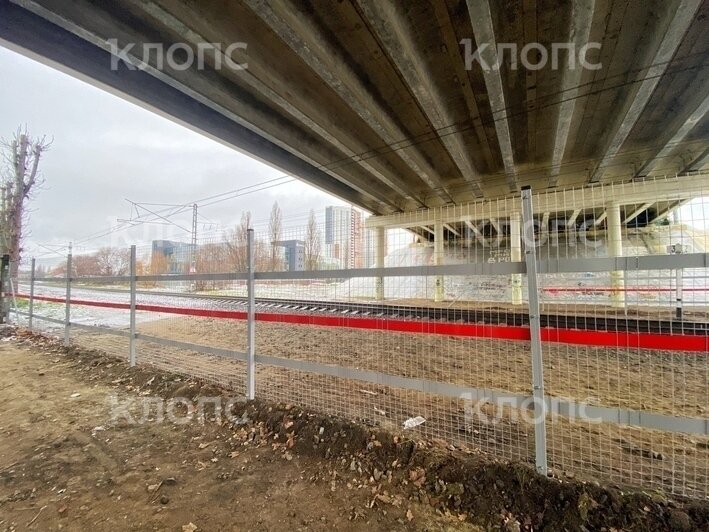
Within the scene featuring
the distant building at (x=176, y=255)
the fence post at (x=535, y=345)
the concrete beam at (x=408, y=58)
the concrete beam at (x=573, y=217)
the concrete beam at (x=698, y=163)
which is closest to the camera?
the fence post at (x=535, y=345)

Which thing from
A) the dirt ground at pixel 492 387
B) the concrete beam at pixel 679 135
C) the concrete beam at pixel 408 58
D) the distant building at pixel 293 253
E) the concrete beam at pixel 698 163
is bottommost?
the dirt ground at pixel 492 387

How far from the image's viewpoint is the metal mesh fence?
194 centimetres

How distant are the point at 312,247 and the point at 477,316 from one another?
6.79ft

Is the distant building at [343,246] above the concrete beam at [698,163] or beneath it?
beneath

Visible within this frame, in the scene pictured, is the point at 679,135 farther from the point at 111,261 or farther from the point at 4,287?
the point at 4,287

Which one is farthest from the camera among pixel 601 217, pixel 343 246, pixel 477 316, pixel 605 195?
pixel 601 217

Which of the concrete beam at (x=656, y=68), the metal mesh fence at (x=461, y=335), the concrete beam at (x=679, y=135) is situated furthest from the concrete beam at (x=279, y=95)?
the concrete beam at (x=679, y=135)

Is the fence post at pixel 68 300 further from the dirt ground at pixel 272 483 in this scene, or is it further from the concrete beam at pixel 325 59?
the concrete beam at pixel 325 59

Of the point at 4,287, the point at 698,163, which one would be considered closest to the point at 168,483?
the point at 4,287

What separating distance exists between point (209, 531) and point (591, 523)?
2.17 metres

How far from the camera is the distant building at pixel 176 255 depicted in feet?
16.3

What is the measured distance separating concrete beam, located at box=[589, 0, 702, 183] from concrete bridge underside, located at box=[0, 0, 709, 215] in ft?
0.08

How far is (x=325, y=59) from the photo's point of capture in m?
4.73

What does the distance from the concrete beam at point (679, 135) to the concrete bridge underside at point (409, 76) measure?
44 mm
